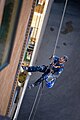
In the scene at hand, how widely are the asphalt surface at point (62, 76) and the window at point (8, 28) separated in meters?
1.63

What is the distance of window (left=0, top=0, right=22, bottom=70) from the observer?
1.37 metres

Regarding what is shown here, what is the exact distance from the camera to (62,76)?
3.64 m

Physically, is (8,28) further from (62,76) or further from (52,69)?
(62,76)

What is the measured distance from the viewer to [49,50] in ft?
10.8

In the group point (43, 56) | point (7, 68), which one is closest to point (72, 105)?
point (43, 56)

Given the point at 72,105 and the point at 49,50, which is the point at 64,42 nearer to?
the point at 49,50

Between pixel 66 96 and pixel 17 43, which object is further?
pixel 66 96

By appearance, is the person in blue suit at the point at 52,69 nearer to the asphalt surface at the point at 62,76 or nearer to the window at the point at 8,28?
the asphalt surface at the point at 62,76

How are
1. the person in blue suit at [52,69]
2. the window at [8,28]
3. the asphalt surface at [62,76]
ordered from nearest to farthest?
the window at [8,28]
the person in blue suit at [52,69]
the asphalt surface at [62,76]

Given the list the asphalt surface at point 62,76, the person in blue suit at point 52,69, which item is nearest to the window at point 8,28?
the person in blue suit at point 52,69

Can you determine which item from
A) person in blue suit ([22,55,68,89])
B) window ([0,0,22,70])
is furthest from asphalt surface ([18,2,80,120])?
window ([0,0,22,70])

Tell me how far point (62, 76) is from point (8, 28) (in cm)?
225

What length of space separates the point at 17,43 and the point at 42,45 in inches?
61.1

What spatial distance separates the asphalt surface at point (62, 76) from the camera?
3215 millimetres
